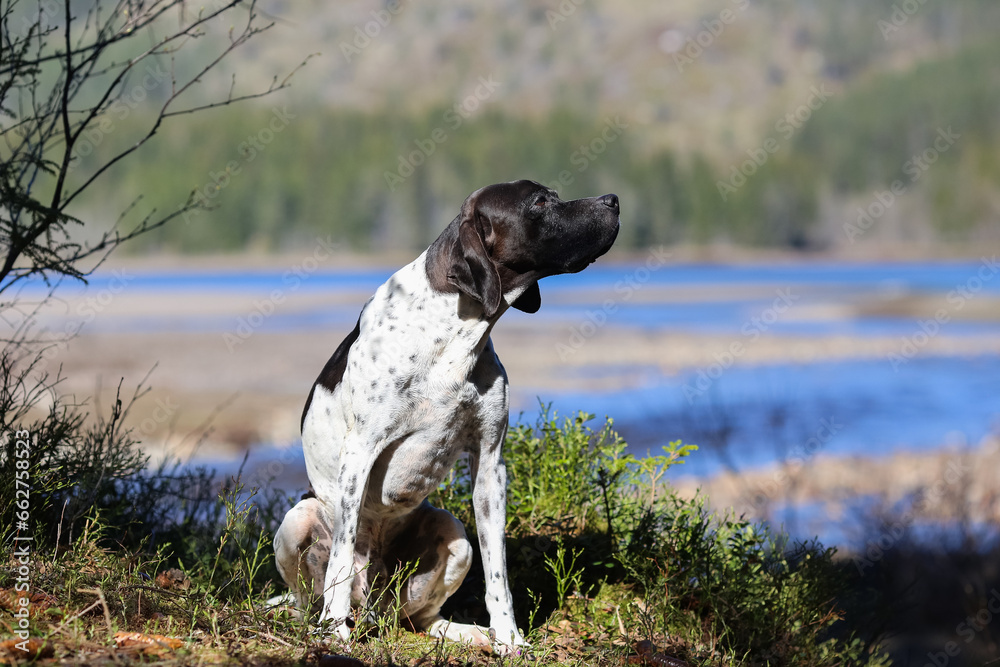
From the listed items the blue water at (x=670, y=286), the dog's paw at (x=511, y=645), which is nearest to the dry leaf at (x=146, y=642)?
the dog's paw at (x=511, y=645)

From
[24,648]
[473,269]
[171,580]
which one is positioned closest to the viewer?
[24,648]

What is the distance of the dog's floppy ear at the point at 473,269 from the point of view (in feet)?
12.9

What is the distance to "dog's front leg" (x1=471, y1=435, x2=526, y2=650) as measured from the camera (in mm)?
4211

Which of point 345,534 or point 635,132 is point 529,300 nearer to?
A: point 345,534

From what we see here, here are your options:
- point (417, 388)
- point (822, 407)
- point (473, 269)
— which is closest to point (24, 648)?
point (417, 388)

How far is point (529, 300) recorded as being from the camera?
14.1ft

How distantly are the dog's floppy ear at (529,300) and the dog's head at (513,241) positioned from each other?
0.01 meters

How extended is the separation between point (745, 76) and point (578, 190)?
2634 inches

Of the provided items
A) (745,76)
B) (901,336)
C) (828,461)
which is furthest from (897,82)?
(828,461)

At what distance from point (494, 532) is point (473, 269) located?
3.95ft

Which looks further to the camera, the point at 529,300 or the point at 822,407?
the point at 822,407

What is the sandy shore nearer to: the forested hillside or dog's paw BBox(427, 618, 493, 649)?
dog's paw BBox(427, 618, 493, 649)

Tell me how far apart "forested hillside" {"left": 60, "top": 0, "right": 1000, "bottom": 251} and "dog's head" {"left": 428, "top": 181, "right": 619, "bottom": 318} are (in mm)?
53200

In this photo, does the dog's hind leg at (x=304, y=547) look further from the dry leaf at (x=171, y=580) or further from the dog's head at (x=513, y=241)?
the dog's head at (x=513, y=241)
